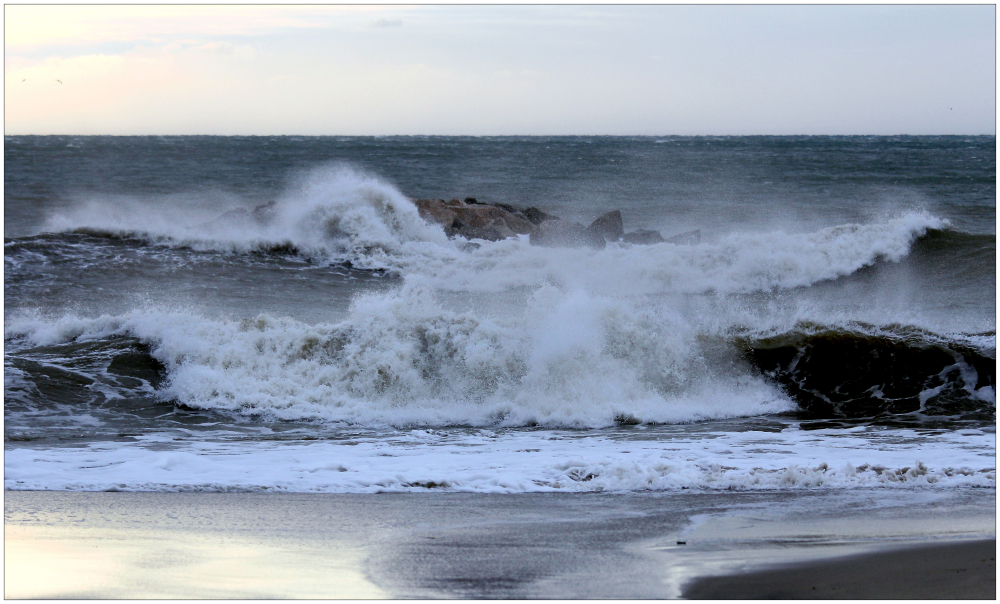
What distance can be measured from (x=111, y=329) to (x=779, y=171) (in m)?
26.0

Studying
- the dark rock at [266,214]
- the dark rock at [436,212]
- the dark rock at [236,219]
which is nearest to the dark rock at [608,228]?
the dark rock at [436,212]

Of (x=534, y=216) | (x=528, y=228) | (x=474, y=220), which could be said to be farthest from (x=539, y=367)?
(x=534, y=216)

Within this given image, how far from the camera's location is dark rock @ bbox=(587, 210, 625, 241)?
15961 mm

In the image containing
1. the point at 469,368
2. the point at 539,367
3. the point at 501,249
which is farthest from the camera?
the point at 501,249

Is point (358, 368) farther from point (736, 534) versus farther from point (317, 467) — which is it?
point (736, 534)

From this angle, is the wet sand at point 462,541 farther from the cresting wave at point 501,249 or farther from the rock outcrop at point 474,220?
the rock outcrop at point 474,220

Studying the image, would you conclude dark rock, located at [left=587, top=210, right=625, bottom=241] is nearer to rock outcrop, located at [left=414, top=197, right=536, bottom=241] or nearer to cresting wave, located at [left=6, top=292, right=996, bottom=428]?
rock outcrop, located at [left=414, top=197, right=536, bottom=241]

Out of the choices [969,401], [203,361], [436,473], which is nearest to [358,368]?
[203,361]

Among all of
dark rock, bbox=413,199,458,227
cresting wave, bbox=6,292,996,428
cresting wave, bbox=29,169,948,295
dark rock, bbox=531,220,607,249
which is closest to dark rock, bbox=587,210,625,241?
dark rock, bbox=531,220,607,249

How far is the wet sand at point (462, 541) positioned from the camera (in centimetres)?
358

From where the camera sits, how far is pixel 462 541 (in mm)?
4098

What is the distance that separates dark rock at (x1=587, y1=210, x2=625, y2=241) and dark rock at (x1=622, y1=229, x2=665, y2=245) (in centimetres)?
18

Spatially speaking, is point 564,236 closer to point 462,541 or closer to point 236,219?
point 236,219

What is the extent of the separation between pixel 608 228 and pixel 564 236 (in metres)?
1.17
